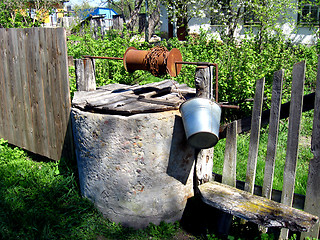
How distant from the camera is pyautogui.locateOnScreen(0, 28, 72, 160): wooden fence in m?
4.02

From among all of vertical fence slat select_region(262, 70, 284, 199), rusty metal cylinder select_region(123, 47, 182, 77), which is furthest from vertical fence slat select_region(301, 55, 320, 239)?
rusty metal cylinder select_region(123, 47, 182, 77)

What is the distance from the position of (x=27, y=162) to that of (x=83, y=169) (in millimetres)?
1496

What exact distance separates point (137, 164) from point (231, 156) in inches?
33.5

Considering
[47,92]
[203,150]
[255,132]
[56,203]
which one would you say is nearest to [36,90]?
[47,92]

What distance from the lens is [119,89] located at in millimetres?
4102

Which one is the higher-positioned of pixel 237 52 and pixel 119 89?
pixel 237 52

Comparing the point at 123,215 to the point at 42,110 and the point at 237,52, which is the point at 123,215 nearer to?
the point at 42,110

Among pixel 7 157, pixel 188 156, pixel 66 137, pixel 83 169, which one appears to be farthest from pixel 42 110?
pixel 188 156

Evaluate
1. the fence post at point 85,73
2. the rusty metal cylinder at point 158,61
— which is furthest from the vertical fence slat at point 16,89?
the rusty metal cylinder at point 158,61

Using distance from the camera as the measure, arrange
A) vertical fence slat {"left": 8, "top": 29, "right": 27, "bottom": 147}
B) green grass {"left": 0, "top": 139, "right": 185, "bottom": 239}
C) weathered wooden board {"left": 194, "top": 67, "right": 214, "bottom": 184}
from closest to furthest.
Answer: weathered wooden board {"left": 194, "top": 67, "right": 214, "bottom": 184} < green grass {"left": 0, "top": 139, "right": 185, "bottom": 239} < vertical fence slat {"left": 8, "top": 29, "right": 27, "bottom": 147}

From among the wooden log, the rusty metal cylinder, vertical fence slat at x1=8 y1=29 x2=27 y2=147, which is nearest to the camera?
the wooden log

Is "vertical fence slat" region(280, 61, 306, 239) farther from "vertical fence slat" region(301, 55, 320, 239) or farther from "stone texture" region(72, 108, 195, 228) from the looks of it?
"stone texture" region(72, 108, 195, 228)

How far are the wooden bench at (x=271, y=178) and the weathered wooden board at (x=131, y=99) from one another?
0.68m

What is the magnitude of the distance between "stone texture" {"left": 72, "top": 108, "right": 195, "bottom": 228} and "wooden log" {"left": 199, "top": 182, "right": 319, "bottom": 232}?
0.32 metres
